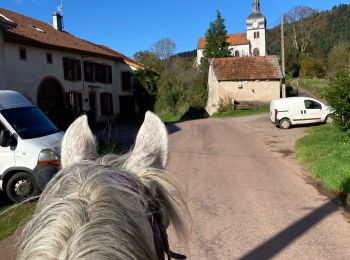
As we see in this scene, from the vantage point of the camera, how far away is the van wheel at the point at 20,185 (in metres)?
9.00

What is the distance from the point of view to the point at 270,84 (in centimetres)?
3712

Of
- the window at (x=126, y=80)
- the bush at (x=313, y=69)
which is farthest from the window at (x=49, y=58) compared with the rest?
the bush at (x=313, y=69)

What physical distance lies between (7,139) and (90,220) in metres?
8.68

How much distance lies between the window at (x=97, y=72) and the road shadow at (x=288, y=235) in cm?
2735

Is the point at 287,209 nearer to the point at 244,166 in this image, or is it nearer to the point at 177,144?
the point at 244,166

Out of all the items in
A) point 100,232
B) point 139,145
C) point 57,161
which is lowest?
point 57,161

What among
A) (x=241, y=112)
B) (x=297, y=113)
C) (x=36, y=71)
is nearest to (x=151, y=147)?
(x=297, y=113)

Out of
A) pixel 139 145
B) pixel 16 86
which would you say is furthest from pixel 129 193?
pixel 16 86

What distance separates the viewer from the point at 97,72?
113ft

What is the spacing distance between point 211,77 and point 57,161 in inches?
1299

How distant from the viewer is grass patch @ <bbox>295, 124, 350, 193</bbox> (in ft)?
30.0

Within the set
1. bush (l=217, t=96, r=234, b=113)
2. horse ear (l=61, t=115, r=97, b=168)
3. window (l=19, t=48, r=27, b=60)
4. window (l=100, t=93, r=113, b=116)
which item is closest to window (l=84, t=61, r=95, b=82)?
Answer: window (l=100, t=93, r=113, b=116)

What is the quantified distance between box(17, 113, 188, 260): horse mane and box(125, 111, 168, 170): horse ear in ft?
0.48

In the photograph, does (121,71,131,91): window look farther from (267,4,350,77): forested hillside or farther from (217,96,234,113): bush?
(267,4,350,77): forested hillside
